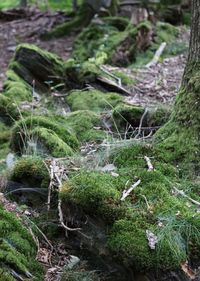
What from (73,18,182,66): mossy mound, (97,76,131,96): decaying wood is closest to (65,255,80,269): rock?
(97,76,131,96): decaying wood

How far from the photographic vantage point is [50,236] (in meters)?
4.04

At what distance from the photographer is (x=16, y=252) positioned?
11.6 feet

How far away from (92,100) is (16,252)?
13.7 feet

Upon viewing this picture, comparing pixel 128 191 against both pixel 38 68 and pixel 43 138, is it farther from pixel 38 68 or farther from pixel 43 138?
pixel 38 68

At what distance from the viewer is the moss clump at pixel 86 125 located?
5621mm

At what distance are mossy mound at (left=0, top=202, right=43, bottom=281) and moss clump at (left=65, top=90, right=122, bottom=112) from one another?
3.30 meters

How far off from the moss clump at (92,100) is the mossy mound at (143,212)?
9.51ft

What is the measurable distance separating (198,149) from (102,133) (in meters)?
1.59

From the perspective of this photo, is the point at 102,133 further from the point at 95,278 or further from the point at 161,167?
the point at 95,278

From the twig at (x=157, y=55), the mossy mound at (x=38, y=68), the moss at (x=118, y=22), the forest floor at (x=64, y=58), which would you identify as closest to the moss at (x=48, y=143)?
the forest floor at (x=64, y=58)

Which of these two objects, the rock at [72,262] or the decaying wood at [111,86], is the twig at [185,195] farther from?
the decaying wood at [111,86]

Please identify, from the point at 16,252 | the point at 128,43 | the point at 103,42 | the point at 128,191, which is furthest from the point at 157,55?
the point at 16,252

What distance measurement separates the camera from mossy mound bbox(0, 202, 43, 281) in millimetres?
3344

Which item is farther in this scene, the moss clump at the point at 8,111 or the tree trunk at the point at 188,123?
the moss clump at the point at 8,111
